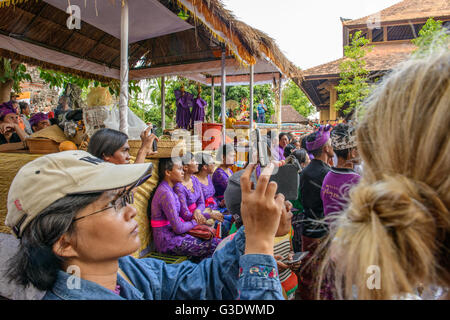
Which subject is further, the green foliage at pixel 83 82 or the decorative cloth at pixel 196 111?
the green foliage at pixel 83 82

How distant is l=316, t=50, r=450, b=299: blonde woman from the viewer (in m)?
0.59

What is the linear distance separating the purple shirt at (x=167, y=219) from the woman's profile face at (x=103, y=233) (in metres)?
1.81

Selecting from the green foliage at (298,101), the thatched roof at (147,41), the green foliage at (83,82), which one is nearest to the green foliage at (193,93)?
the green foliage at (83,82)

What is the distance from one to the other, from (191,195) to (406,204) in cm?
295

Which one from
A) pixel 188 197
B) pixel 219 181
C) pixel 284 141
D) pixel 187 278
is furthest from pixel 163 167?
pixel 284 141

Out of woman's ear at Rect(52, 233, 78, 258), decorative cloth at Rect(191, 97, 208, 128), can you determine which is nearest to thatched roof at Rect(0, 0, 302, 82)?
decorative cloth at Rect(191, 97, 208, 128)

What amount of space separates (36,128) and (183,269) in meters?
4.67

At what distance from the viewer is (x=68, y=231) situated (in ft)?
3.34

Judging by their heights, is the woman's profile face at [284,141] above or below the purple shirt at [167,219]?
above

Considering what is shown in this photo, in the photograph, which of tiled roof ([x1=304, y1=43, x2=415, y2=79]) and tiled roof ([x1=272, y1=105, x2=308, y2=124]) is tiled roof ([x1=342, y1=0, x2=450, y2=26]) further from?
tiled roof ([x1=272, y1=105, x2=308, y2=124])

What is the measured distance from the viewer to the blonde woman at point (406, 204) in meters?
0.59

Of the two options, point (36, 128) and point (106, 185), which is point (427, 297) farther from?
point (36, 128)

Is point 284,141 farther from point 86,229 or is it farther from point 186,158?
point 86,229

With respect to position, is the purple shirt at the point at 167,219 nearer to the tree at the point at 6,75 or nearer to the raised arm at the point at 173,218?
the raised arm at the point at 173,218
